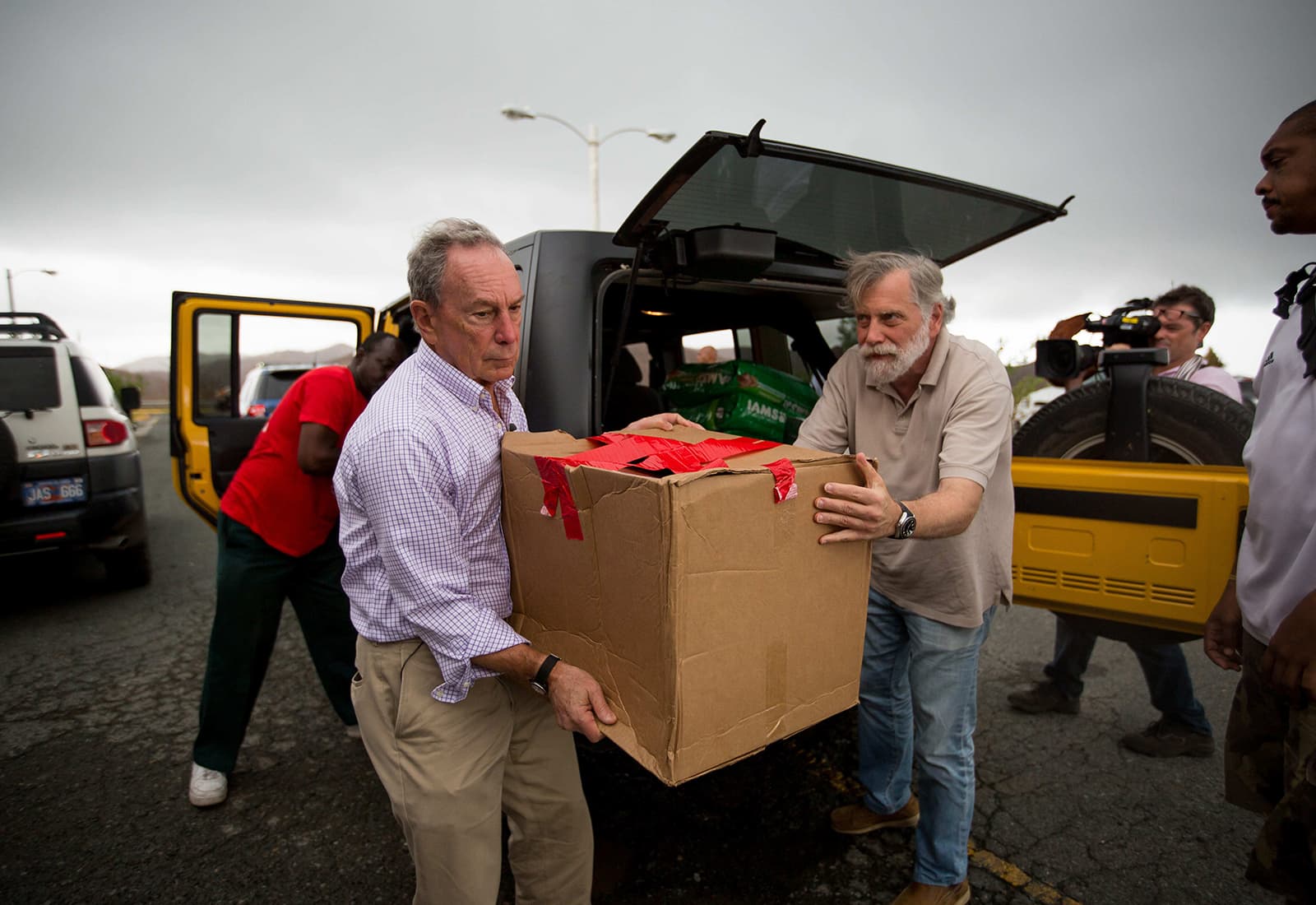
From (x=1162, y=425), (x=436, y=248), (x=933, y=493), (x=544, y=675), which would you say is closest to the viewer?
(x=544, y=675)

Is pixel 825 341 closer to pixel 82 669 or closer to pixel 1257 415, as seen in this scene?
pixel 1257 415

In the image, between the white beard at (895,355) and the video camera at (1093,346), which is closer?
the white beard at (895,355)

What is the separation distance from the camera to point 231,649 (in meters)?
2.60

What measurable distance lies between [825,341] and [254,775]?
3.13 m

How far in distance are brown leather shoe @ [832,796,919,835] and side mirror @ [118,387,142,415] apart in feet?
19.4

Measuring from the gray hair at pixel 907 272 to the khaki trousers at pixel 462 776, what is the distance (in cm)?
141

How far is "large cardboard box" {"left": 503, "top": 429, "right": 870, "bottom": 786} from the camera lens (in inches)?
43.9

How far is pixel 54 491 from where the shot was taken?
4.52 m

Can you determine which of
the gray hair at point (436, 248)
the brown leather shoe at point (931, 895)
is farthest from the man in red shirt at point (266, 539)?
the brown leather shoe at point (931, 895)

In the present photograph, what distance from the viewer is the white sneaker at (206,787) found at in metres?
2.58

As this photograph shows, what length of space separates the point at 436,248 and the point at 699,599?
0.94 metres

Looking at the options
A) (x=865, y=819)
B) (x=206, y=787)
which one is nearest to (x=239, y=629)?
(x=206, y=787)

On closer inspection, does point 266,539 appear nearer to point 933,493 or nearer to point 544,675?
point 544,675

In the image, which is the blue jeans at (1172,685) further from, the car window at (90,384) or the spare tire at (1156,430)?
the car window at (90,384)
